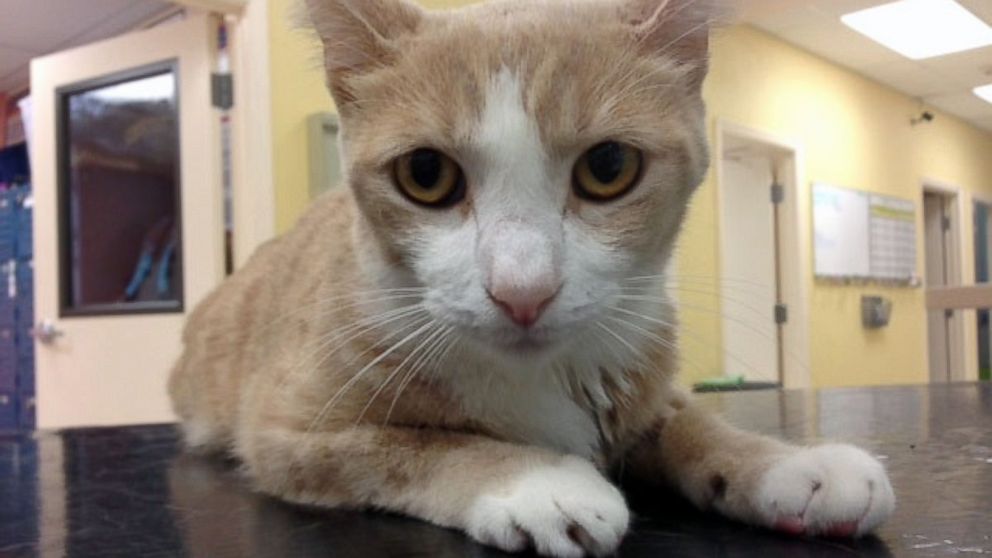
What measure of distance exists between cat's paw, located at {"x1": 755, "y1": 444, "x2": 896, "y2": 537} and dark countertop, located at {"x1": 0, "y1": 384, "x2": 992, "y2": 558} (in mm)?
16

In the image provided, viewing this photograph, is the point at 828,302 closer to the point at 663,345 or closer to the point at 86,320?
the point at 86,320

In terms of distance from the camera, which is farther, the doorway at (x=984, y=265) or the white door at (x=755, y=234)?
the doorway at (x=984, y=265)

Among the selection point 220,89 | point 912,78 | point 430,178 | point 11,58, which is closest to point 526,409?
point 430,178

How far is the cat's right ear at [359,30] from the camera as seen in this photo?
79 cm

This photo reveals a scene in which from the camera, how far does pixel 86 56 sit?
276cm

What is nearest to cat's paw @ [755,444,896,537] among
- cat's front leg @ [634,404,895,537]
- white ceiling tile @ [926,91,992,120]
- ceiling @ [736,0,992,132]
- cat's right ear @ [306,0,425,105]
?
cat's front leg @ [634,404,895,537]

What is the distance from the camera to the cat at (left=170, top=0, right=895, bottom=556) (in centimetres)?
65

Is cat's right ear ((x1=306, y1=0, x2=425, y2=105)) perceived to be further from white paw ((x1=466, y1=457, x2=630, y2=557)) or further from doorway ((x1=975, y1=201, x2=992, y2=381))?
doorway ((x1=975, y1=201, x2=992, y2=381))

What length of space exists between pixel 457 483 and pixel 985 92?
19.1ft

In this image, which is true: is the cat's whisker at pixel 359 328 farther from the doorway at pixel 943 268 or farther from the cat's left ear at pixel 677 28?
the doorway at pixel 943 268

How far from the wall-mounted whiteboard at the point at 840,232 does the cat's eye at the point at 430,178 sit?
405 centimetres

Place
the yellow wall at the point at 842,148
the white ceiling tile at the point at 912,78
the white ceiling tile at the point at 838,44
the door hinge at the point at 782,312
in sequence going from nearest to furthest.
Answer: the yellow wall at the point at 842,148
the white ceiling tile at the point at 838,44
the door hinge at the point at 782,312
the white ceiling tile at the point at 912,78

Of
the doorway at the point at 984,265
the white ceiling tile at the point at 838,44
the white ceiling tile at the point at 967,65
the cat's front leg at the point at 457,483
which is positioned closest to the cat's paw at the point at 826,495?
the cat's front leg at the point at 457,483

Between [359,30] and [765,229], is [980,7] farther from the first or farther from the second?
[359,30]
